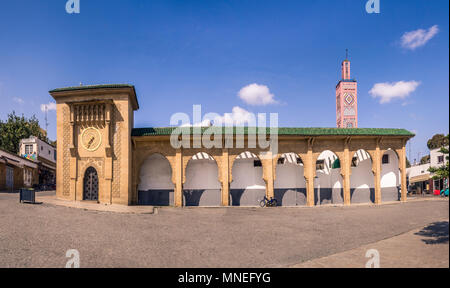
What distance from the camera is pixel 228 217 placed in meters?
15.3

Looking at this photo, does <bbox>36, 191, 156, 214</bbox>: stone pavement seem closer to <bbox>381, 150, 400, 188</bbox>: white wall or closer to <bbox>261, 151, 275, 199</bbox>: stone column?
<bbox>261, 151, 275, 199</bbox>: stone column

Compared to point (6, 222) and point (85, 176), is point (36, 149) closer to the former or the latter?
point (85, 176)

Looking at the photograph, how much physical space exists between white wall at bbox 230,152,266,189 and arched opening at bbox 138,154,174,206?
4831mm

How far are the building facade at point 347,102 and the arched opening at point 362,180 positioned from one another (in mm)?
21101

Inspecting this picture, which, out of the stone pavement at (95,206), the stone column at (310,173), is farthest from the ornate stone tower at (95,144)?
the stone column at (310,173)

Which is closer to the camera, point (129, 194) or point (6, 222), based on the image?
point (6, 222)

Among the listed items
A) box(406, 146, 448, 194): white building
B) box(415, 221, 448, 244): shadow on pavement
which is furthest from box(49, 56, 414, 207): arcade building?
box(406, 146, 448, 194): white building

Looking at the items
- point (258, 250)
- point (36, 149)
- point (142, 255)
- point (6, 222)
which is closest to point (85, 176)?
point (6, 222)

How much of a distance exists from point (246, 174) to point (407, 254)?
15.4 metres

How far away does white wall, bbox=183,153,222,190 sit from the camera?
68.9ft

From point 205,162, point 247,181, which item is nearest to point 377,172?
point 247,181

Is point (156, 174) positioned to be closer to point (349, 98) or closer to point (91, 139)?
point (91, 139)

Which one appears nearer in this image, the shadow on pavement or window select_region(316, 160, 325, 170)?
the shadow on pavement
